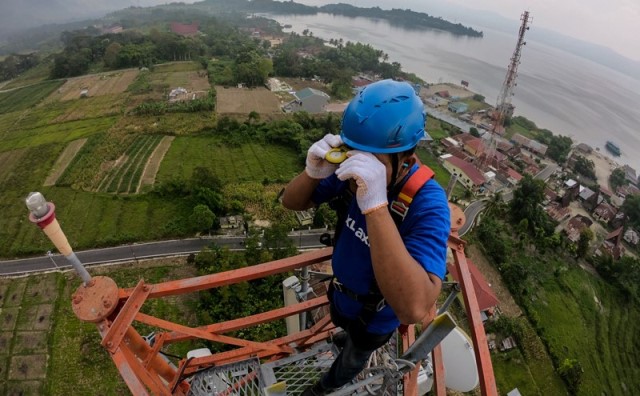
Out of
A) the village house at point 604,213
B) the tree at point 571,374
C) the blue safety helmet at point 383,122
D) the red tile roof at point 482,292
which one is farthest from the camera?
the village house at point 604,213

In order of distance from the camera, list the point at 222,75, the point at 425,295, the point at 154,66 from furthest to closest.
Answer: the point at 154,66, the point at 222,75, the point at 425,295

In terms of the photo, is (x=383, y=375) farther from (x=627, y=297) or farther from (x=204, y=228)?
(x=627, y=297)

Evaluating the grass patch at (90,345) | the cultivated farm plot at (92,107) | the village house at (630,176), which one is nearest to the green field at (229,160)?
the grass patch at (90,345)

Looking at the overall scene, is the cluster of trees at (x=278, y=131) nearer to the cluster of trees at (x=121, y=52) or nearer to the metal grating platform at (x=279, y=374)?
the metal grating platform at (x=279, y=374)

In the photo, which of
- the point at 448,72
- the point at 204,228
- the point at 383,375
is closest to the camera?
the point at 383,375

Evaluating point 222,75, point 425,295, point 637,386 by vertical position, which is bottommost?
point 637,386

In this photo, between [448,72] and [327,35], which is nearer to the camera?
[448,72]

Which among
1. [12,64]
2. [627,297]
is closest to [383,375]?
[627,297]
